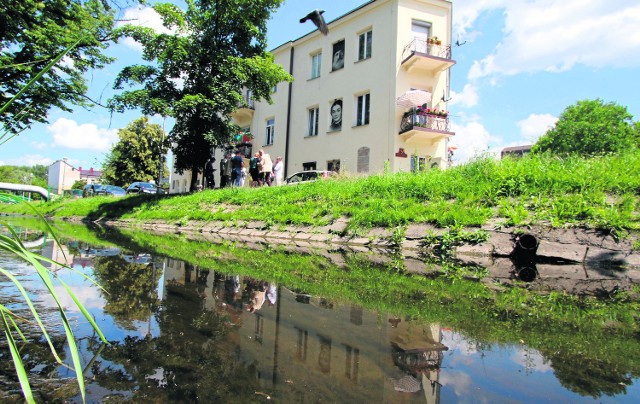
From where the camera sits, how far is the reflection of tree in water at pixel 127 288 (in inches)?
106

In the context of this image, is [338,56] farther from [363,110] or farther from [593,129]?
[593,129]

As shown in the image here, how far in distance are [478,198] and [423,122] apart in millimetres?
11172

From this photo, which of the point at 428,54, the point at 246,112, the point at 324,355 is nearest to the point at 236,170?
the point at 428,54

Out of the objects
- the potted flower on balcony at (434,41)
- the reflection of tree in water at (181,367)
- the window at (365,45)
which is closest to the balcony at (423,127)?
the potted flower on balcony at (434,41)

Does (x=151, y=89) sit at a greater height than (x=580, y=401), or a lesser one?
greater

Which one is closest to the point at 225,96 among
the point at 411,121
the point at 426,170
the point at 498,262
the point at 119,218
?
the point at 119,218

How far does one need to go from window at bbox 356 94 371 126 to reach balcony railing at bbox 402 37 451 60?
9.56 feet

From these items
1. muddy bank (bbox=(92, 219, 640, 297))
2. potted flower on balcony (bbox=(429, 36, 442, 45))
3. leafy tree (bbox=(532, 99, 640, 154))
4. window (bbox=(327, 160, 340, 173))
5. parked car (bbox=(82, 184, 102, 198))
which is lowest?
muddy bank (bbox=(92, 219, 640, 297))

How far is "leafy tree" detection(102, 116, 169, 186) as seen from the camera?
46.0 meters

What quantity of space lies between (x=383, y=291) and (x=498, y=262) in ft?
10.8

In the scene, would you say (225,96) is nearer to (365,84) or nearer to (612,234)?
(365,84)

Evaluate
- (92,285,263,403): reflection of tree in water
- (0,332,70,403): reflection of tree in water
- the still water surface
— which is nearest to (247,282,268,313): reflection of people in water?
the still water surface

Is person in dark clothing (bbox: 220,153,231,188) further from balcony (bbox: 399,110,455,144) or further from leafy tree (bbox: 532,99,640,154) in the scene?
leafy tree (bbox: 532,99,640,154)

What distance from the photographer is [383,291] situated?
3875 mm
